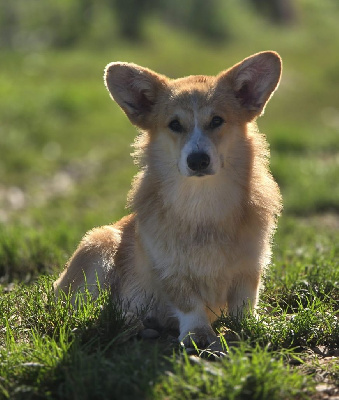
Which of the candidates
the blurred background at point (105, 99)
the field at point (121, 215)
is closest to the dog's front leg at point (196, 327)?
the field at point (121, 215)

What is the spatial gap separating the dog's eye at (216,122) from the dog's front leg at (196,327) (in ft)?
3.43

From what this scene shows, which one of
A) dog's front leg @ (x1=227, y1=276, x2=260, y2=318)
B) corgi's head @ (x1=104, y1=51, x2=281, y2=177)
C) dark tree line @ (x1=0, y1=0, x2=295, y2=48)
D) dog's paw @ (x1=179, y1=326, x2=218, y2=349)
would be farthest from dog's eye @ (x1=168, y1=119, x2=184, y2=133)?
dark tree line @ (x1=0, y1=0, x2=295, y2=48)

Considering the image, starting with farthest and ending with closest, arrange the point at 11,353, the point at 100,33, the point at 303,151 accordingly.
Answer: the point at 100,33 < the point at 303,151 < the point at 11,353

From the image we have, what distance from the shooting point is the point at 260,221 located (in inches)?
167

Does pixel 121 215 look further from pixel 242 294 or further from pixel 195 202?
pixel 242 294

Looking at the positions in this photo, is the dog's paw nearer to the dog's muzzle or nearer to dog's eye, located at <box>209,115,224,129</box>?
the dog's muzzle

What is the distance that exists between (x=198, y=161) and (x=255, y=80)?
0.78 metres

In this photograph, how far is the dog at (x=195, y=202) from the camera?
4.14 metres

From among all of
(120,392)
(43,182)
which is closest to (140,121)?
(120,392)

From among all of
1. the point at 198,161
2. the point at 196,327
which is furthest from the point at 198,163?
the point at 196,327

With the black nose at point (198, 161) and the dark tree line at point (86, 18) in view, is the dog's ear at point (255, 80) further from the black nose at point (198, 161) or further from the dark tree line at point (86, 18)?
the dark tree line at point (86, 18)

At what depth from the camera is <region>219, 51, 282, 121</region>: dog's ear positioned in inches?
173

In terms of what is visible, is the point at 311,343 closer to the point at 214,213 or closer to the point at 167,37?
the point at 214,213

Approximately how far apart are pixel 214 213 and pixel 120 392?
4.51 ft
